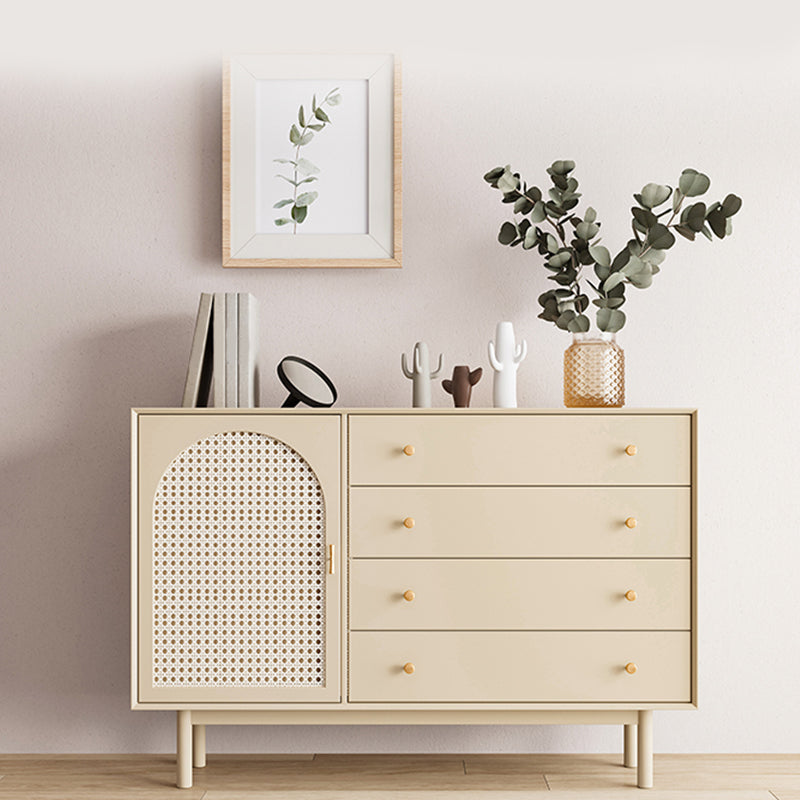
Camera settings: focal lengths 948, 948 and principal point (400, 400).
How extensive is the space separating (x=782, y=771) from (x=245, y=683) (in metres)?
1.34

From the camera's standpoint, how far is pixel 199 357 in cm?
220

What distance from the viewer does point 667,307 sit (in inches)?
97.8

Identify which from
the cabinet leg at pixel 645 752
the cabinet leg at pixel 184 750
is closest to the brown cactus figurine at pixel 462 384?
the cabinet leg at pixel 645 752

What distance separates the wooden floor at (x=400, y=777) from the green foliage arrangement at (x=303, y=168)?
137 centimetres

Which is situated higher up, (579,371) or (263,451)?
(579,371)

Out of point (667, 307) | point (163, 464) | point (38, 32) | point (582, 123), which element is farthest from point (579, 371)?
point (38, 32)

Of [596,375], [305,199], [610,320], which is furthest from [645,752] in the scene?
[305,199]

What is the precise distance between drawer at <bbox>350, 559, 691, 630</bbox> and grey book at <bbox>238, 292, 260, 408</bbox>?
456mm

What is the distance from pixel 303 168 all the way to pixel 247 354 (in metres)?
0.57

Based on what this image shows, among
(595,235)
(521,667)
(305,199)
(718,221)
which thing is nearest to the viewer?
(521,667)

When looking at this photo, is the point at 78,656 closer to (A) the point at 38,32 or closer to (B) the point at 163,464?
(B) the point at 163,464

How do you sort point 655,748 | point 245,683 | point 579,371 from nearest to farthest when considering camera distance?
point 245,683 → point 579,371 → point 655,748

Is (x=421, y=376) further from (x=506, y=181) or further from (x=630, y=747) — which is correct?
(x=630, y=747)

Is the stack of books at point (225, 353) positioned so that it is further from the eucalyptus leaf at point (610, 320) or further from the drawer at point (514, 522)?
the eucalyptus leaf at point (610, 320)
